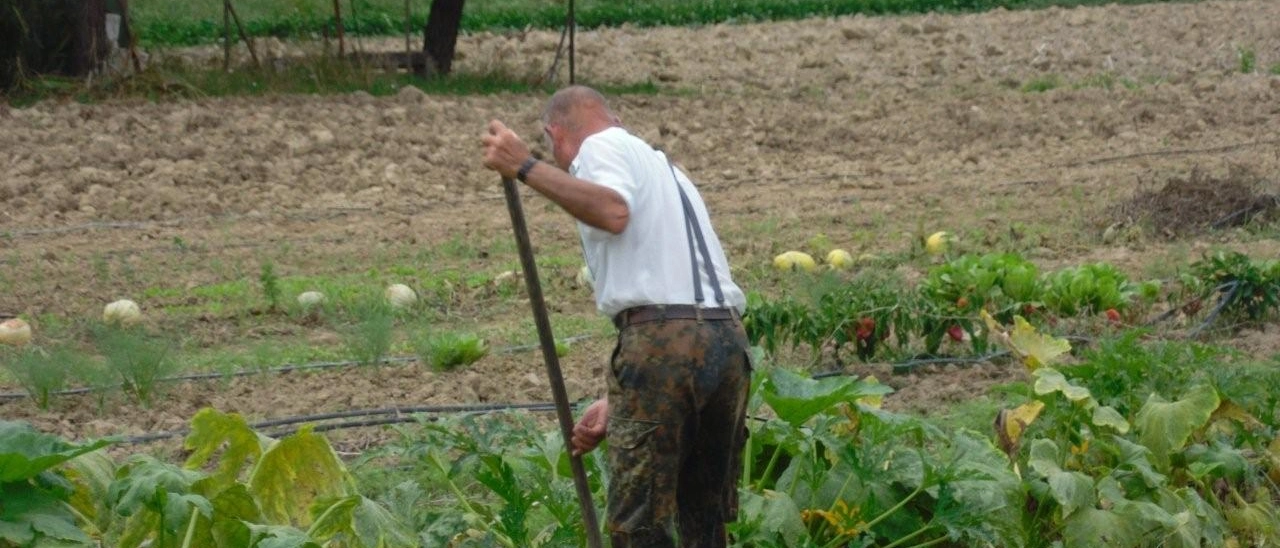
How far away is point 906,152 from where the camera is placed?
52.4 feet

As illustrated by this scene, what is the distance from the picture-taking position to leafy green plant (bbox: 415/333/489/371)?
801 centimetres

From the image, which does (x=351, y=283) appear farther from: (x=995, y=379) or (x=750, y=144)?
(x=750, y=144)

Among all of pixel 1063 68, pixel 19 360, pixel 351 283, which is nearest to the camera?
pixel 19 360

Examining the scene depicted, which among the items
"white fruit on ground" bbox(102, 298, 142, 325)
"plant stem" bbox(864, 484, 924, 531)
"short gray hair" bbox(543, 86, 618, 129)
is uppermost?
"short gray hair" bbox(543, 86, 618, 129)

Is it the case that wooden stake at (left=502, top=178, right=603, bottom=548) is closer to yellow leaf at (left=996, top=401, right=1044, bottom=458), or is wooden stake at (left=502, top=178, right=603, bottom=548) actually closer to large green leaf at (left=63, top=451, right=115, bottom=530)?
large green leaf at (left=63, top=451, right=115, bottom=530)

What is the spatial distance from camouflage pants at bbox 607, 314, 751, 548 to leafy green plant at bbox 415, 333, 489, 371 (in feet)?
10.3

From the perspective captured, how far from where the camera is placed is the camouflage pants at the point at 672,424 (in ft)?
15.1

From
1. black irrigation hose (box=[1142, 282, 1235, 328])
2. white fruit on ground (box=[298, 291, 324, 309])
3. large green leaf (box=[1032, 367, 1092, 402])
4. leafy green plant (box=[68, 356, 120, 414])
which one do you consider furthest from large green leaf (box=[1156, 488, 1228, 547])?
A: white fruit on ground (box=[298, 291, 324, 309])

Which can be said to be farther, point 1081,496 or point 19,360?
point 19,360

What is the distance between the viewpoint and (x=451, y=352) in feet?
26.3

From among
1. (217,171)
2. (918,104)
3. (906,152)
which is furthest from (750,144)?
(217,171)

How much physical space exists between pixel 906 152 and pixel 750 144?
1.43 m

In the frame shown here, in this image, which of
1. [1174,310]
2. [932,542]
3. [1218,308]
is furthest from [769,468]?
[1174,310]

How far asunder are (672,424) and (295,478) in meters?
1.38
